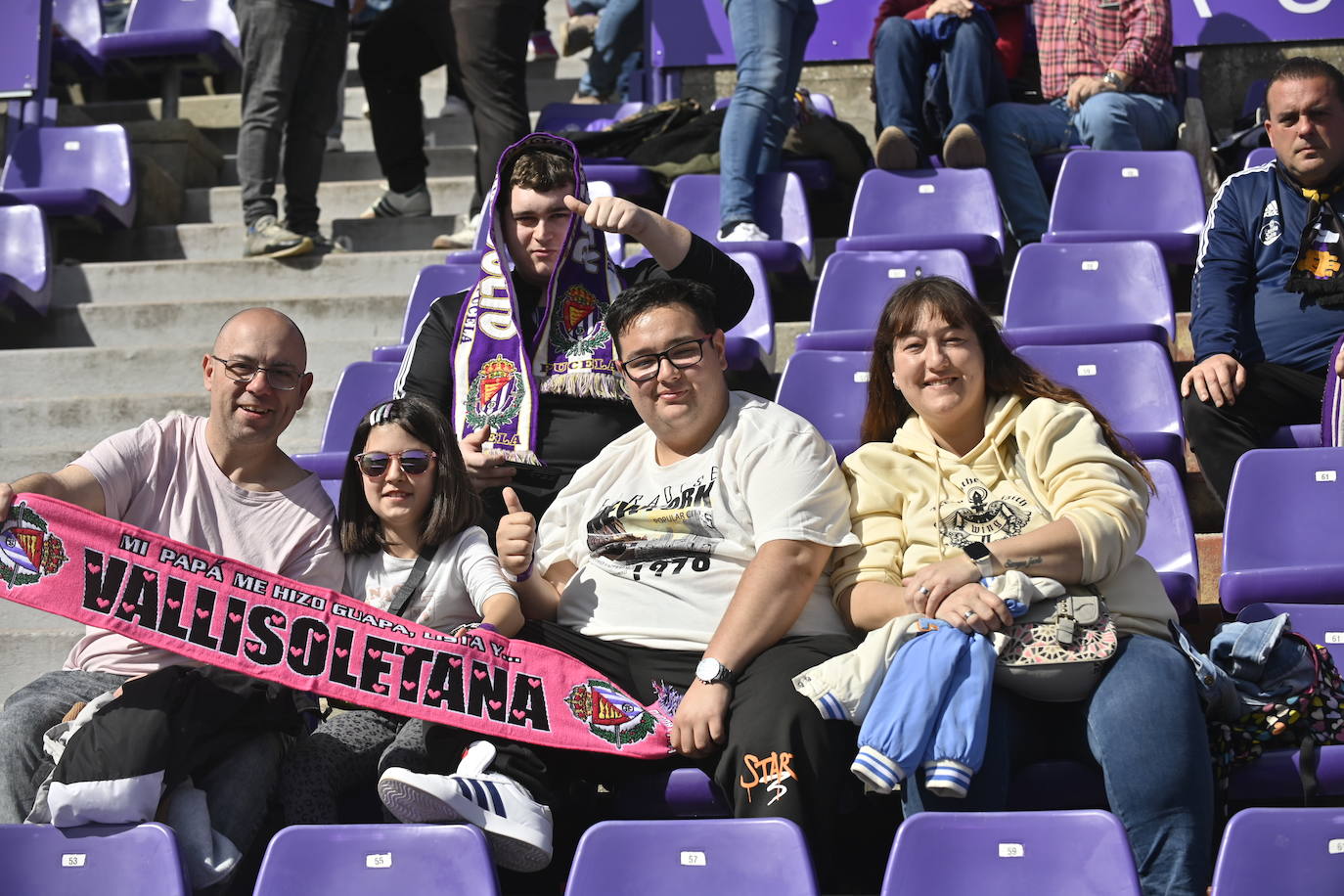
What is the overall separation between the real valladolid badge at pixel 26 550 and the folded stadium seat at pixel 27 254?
8.46 feet

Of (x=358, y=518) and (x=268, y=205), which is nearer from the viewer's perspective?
(x=358, y=518)

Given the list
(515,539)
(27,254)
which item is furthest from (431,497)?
(27,254)

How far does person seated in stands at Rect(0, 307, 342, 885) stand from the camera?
99.2 inches

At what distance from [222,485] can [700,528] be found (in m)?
0.83

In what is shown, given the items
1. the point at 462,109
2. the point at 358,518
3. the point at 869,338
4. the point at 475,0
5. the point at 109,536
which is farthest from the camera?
the point at 462,109

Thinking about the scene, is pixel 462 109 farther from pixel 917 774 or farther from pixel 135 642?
pixel 917 774

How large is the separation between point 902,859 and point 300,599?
1.08 metres

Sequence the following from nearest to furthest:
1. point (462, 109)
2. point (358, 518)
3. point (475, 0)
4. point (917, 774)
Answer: point (917, 774), point (358, 518), point (475, 0), point (462, 109)

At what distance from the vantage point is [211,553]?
2484 millimetres

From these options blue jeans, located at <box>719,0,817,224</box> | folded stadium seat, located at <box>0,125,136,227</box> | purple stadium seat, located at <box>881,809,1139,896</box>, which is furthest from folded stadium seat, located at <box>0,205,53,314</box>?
purple stadium seat, located at <box>881,809,1139,896</box>

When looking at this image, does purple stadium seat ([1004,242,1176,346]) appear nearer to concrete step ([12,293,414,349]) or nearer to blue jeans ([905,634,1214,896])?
blue jeans ([905,634,1214,896])

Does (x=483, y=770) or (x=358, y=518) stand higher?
(x=358, y=518)

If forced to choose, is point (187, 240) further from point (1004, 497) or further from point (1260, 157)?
point (1004, 497)

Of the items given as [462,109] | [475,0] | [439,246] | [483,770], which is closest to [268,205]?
[439,246]
